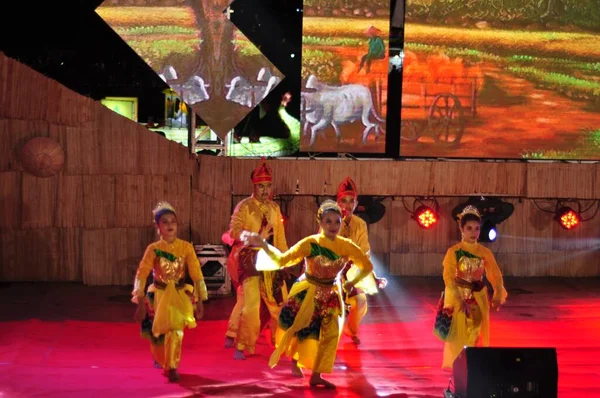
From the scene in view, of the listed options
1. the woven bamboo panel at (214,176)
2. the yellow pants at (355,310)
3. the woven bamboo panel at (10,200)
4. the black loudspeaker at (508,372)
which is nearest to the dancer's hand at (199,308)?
the yellow pants at (355,310)

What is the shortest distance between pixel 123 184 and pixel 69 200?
23.4 inches

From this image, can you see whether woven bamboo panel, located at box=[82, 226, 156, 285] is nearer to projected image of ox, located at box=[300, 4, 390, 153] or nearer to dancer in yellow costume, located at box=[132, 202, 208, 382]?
projected image of ox, located at box=[300, 4, 390, 153]

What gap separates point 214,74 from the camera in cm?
1030

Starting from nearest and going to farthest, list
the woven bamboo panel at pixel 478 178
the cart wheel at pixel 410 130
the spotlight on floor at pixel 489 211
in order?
the spotlight on floor at pixel 489 211 → the woven bamboo panel at pixel 478 178 → the cart wheel at pixel 410 130

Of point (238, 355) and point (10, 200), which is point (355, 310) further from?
point (10, 200)

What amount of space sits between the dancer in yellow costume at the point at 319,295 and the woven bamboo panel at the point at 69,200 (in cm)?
365

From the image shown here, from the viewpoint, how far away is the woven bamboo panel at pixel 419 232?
11000 millimetres

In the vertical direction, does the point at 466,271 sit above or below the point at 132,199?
below

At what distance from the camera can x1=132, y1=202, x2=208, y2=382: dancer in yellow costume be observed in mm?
7043

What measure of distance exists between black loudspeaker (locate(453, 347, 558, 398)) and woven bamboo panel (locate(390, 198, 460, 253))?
5.10 meters

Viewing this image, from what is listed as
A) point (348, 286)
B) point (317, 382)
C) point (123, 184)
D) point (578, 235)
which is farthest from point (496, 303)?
point (123, 184)

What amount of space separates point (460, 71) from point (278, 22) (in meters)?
2.35

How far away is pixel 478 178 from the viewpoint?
425 inches

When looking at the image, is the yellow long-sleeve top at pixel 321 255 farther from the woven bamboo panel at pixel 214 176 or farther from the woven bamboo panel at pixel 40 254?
the woven bamboo panel at pixel 40 254
